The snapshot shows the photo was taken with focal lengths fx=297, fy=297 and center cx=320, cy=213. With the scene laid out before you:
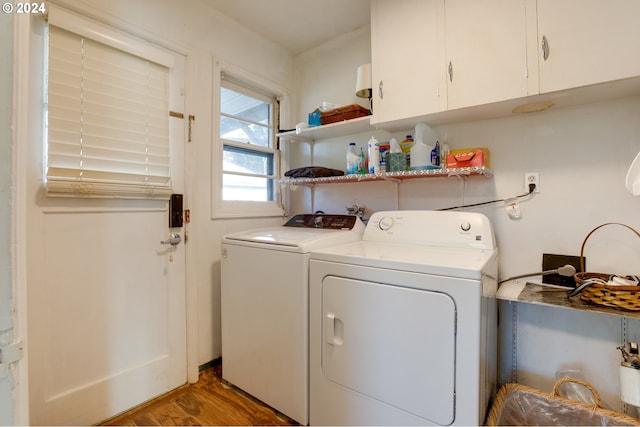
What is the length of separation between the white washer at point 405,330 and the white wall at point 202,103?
3.10 ft

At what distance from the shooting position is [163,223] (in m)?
1.84

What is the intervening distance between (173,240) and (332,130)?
1351 millimetres

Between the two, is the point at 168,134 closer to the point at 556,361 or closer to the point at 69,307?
the point at 69,307

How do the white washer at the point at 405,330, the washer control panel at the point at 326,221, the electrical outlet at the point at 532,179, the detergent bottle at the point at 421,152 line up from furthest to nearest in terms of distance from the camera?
the washer control panel at the point at 326,221
the detergent bottle at the point at 421,152
the electrical outlet at the point at 532,179
the white washer at the point at 405,330

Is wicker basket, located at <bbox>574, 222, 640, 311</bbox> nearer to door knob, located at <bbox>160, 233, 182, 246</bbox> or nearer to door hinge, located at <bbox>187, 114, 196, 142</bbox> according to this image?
door knob, located at <bbox>160, 233, 182, 246</bbox>

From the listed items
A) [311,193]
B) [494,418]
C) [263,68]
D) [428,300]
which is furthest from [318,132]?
[494,418]

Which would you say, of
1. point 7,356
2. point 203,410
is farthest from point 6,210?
point 203,410

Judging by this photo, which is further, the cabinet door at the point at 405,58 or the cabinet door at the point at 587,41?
the cabinet door at the point at 405,58

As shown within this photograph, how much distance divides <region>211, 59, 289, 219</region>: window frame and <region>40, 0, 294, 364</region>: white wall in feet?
0.13

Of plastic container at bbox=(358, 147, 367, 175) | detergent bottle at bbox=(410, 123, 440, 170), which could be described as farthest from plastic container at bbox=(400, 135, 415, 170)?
plastic container at bbox=(358, 147, 367, 175)

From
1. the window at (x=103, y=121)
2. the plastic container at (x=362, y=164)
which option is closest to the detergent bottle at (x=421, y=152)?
the plastic container at (x=362, y=164)

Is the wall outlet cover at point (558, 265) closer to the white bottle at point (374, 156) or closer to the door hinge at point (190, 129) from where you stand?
the white bottle at point (374, 156)

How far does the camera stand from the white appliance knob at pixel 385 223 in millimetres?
1881

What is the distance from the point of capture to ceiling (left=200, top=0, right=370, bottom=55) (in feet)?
6.73
